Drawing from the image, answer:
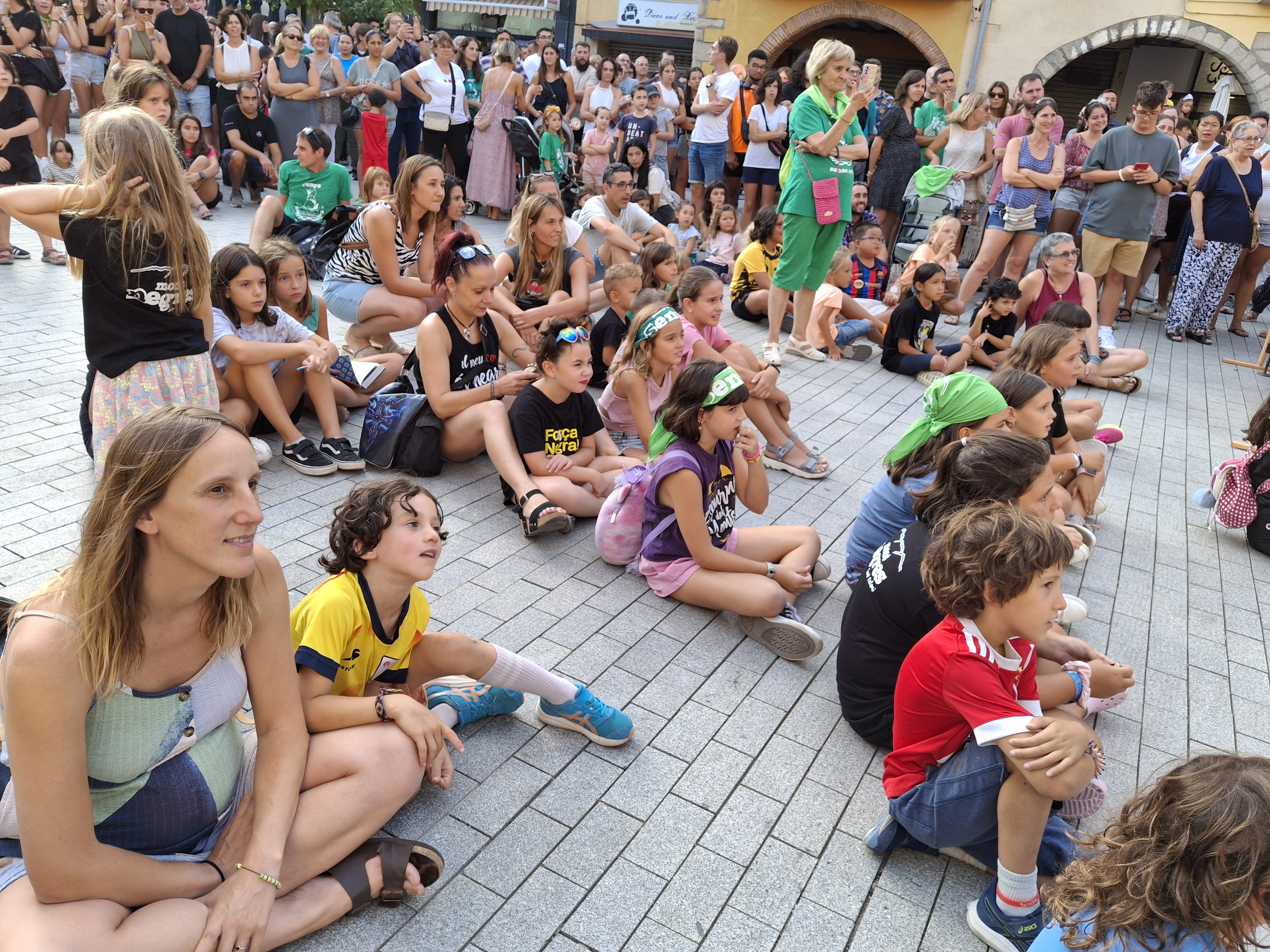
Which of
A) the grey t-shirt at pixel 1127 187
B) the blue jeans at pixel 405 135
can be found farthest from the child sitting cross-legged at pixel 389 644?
the blue jeans at pixel 405 135

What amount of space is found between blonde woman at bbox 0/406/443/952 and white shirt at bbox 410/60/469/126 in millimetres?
10138

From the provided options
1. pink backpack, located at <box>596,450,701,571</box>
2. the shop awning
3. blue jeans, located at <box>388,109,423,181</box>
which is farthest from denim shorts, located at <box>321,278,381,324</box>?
the shop awning

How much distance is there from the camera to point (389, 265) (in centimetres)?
600

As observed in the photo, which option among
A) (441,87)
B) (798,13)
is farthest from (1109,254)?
(798,13)

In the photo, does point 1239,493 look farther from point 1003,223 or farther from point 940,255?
point 1003,223

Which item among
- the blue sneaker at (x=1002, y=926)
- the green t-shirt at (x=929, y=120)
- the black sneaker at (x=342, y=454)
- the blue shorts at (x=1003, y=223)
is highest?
the green t-shirt at (x=929, y=120)

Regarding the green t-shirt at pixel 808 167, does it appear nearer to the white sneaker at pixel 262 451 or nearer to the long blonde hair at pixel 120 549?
the white sneaker at pixel 262 451

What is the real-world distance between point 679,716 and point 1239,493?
3.62 meters

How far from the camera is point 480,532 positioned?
4332mm

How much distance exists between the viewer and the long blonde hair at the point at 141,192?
10.9ft

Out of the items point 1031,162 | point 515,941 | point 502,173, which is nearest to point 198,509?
point 515,941

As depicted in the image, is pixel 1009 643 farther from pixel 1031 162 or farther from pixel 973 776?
pixel 1031 162

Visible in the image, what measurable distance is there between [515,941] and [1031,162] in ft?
28.9

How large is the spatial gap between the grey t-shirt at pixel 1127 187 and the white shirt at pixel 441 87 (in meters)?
6.91
